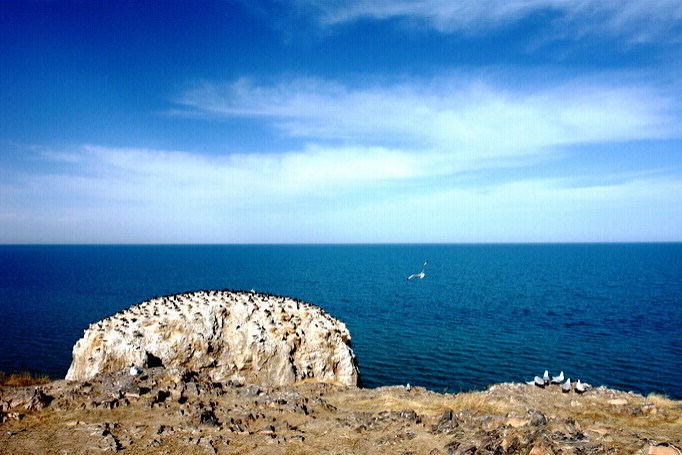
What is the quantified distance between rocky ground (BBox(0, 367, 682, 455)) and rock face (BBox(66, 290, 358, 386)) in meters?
1.65

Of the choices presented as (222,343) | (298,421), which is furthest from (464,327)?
(298,421)

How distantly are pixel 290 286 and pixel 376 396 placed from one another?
7808 cm

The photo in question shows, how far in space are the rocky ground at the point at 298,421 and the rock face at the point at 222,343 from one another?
1652 millimetres

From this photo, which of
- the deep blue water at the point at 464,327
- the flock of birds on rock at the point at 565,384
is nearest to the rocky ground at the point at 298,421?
the flock of birds on rock at the point at 565,384

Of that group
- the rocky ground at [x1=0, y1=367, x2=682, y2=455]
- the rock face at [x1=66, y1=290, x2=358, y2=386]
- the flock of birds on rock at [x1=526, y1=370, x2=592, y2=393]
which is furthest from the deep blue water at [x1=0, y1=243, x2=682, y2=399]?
the rocky ground at [x1=0, y1=367, x2=682, y2=455]

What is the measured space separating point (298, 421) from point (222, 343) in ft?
24.7

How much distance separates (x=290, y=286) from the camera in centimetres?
9425

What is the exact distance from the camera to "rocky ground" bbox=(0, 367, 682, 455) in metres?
10.9

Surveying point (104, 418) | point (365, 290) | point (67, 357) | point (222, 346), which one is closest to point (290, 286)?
point (365, 290)

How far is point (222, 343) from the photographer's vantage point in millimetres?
19953

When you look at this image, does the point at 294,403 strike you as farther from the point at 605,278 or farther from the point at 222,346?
the point at 605,278

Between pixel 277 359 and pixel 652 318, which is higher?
pixel 277 359

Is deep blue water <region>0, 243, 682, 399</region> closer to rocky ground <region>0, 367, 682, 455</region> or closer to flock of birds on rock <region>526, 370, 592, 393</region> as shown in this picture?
flock of birds on rock <region>526, 370, 592, 393</region>

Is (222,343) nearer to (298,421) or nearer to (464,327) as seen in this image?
(298,421)
